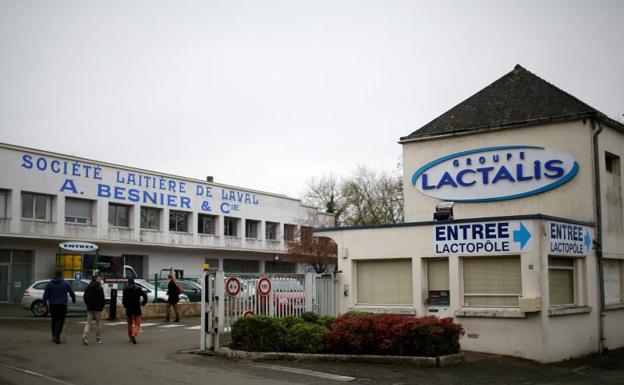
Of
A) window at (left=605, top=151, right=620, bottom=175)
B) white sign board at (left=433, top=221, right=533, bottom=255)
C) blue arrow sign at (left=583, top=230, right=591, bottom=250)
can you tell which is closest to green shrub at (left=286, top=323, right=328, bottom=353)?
white sign board at (left=433, top=221, right=533, bottom=255)

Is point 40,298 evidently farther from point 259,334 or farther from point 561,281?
point 561,281

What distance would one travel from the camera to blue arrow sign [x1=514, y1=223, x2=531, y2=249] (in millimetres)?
16484

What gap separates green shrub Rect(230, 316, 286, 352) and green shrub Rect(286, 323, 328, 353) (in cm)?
18

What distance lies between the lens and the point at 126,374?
1307cm

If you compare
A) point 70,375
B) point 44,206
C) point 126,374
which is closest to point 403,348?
point 126,374

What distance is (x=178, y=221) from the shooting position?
1925 inches

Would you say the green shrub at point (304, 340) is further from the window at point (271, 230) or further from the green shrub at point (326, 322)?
the window at point (271, 230)

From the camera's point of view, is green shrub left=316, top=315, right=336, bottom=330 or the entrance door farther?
the entrance door

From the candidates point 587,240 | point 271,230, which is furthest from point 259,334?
point 271,230

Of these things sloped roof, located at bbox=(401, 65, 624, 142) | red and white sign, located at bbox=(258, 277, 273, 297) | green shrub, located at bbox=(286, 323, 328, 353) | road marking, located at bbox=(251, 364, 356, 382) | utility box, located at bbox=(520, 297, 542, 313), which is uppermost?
sloped roof, located at bbox=(401, 65, 624, 142)

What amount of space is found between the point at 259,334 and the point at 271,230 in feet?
138

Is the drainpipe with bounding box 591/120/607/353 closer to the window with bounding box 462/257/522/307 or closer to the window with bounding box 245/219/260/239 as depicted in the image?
the window with bounding box 462/257/522/307

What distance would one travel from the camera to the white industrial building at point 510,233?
1662 cm

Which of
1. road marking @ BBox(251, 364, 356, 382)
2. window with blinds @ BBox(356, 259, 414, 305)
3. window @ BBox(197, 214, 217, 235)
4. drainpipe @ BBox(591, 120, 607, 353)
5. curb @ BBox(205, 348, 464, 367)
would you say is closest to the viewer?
road marking @ BBox(251, 364, 356, 382)
